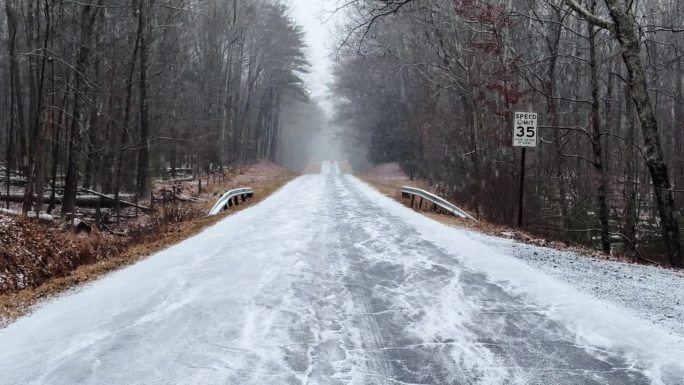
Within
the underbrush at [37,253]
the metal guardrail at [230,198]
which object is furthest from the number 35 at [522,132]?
the underbrush at [37,253]

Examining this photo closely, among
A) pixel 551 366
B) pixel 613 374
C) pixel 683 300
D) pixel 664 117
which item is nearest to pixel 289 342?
pixel 551 366

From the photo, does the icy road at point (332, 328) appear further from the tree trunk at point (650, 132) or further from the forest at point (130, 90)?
the forest at point (130, 90)

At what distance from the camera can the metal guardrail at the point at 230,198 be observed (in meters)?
14.9

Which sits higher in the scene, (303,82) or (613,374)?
(303,82)

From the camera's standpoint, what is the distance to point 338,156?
165 metres

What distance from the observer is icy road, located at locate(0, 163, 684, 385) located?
3.81 metres

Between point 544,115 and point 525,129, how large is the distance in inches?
307

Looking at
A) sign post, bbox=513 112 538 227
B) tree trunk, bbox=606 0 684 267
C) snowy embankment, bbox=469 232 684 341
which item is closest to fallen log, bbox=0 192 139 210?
sign post, bbox=513 112 538 227

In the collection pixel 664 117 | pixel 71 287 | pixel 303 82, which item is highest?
pixel 303 82

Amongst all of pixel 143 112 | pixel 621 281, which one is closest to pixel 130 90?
pixel 143 112

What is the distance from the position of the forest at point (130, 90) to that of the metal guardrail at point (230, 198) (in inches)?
135

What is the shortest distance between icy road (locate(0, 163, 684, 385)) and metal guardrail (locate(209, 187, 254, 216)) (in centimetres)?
701

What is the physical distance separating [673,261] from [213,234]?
28.1 ft

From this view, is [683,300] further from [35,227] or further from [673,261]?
[35,227]
